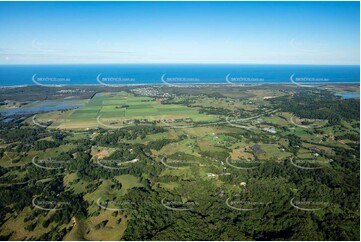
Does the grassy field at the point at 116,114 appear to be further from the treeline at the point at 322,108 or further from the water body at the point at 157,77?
the treeline at the point at 322,108

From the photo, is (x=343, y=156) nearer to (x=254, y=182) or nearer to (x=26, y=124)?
(x=254, y=182)

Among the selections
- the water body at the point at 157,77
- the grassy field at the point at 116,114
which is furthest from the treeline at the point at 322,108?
the water body at the point at 157,77

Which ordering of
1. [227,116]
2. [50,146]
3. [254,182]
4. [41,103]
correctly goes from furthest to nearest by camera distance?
1. [41,103]
2. [227,116]
3. [50,146]
4. [254,182]

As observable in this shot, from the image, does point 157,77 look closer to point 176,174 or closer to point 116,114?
point 116,114

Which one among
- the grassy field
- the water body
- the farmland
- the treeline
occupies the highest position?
the water body

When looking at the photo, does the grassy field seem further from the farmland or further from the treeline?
the treeline

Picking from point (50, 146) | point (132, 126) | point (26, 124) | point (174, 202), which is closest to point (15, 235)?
point (174, 202)

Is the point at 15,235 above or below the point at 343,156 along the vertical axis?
below

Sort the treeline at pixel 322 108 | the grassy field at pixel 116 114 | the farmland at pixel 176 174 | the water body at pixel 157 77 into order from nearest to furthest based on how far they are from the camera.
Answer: the farmland at pixel 176 174 < the treeline at pixel 322 108 < the grassy field at pixel 116 114 < the water body at pixel 157 77

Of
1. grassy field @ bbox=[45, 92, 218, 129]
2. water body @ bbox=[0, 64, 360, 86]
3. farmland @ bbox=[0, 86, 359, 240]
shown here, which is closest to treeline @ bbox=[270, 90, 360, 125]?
farmland @ bbox=[0, 86, 359, 240]

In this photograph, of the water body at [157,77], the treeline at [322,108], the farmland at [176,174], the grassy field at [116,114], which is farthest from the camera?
the water body at [157,77]

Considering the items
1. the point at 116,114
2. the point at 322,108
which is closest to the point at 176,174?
the point at 116,114
